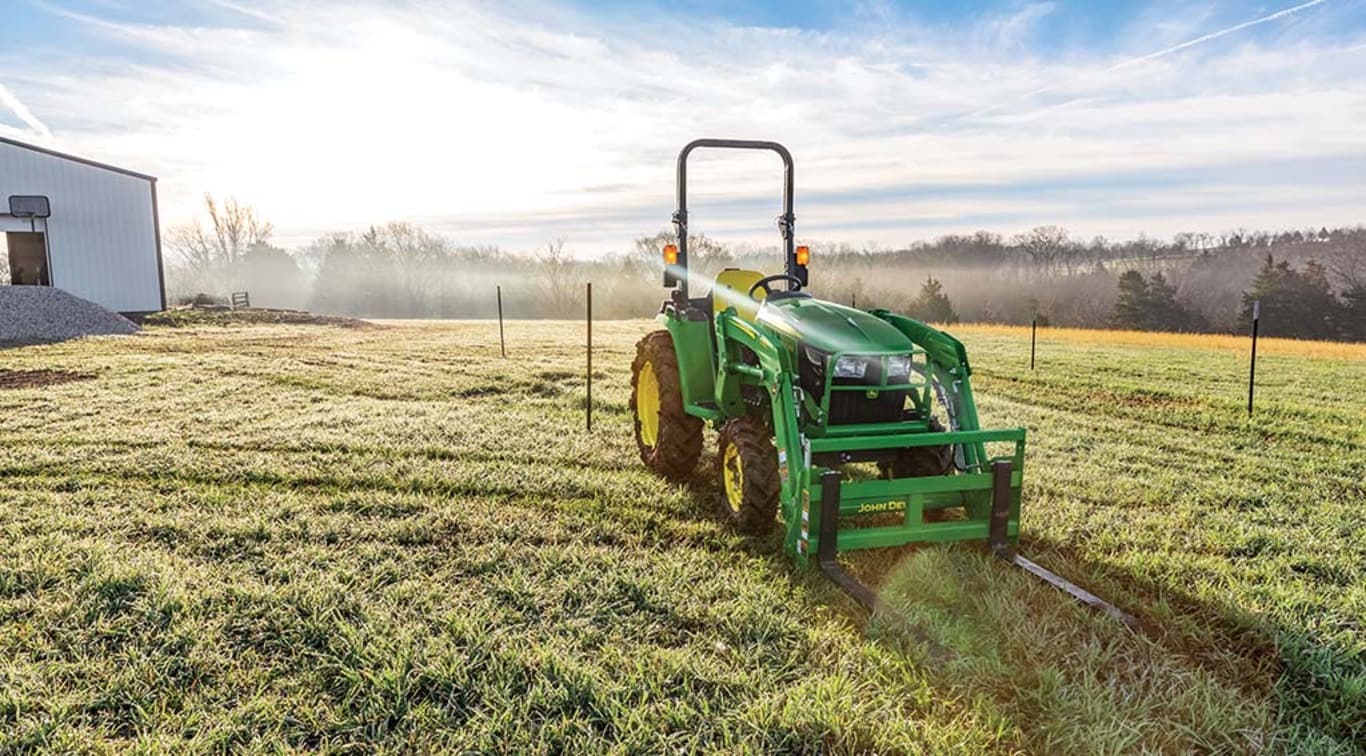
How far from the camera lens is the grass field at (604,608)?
286cm

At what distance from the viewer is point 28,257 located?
26328mm

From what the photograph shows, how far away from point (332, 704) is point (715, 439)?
4.93m

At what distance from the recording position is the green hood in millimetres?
4379

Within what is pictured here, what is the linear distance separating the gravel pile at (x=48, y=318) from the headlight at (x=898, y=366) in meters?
21.0

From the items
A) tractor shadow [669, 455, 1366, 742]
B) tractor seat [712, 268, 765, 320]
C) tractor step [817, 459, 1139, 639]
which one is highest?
tractor seat [712, 268, 765, 320]

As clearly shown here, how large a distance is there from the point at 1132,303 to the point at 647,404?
157ft

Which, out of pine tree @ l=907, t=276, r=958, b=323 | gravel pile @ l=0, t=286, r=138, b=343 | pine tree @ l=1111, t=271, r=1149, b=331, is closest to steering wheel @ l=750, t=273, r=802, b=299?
gravel pile @ l=0, t=286, r=138, b=343

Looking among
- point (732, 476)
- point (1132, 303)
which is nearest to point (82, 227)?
point (732, 476)

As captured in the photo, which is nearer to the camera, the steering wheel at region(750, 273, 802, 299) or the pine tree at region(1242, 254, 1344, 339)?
the steering wheel at region(750, 273, 802, 299)

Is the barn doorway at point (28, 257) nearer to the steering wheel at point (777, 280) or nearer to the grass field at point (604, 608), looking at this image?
the grass field at point (604, 608)

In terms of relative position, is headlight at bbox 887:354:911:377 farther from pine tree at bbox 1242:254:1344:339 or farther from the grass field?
pine tree at bbox 1242:254:1344:339

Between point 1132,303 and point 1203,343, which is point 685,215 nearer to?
point 1203,343

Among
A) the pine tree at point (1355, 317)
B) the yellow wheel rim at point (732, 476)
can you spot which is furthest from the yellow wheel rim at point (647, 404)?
the pine tree at point (1355, 317)

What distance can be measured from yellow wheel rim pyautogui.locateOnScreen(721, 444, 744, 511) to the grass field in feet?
0.70
